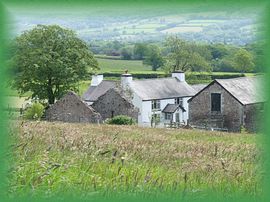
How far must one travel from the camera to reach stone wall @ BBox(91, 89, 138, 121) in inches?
2409

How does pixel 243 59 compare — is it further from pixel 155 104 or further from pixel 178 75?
pixel 178 75

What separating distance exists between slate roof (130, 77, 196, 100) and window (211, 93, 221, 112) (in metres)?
9.02

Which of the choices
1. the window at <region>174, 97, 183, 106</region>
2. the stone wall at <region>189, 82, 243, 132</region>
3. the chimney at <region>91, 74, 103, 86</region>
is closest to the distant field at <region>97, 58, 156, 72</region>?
the stone wall at <region>189, 82, 243, 132</region>

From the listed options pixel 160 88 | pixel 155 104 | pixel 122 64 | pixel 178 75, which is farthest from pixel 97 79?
pixel 122 64

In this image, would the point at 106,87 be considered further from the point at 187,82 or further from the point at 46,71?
the point at 187,82

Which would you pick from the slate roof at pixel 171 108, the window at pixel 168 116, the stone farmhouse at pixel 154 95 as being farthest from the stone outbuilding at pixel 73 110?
the slate roof at pixel 171 108

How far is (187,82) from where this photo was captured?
82.1 metres

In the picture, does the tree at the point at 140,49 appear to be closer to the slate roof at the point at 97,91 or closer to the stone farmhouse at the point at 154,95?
the stone farmhouse at the point at 154,95

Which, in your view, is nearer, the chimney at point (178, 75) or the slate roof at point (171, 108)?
the slate roof at point (171, 108)

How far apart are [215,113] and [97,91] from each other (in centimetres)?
1466

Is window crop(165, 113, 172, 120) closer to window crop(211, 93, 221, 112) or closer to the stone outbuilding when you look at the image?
window crop(211, 93, 221, 112)

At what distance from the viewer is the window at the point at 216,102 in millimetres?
60844

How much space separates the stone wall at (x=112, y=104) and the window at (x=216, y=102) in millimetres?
8187

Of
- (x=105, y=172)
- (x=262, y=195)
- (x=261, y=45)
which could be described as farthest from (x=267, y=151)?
(x=105, y=172)
